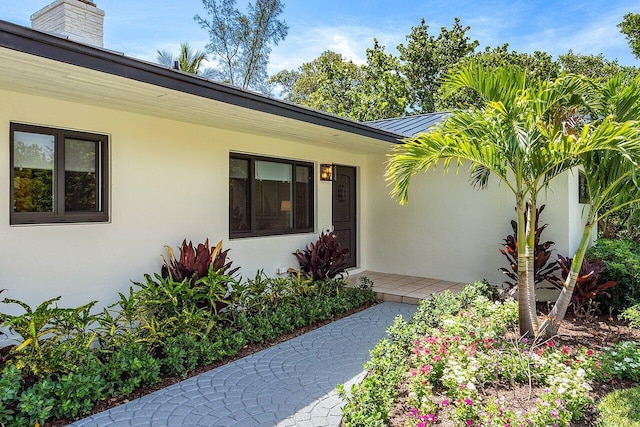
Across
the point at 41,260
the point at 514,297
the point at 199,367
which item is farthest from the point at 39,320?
the point at 514,297

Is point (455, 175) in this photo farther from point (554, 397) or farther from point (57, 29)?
point (57, 29)

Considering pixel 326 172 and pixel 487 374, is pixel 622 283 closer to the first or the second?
pixel 487 374

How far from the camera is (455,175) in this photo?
786 cm

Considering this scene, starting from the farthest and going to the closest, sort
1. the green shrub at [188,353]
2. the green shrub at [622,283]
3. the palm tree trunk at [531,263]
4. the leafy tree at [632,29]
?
the leafy tree at [632,29] < the green shrub at [622,283] < the palm tree trunk at [531,263] < the green shrub at [188,353]

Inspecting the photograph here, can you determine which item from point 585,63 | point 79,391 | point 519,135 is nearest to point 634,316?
point 519,135

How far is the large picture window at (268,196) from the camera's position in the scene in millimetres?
6387

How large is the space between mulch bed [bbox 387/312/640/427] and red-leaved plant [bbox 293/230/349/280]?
3.29 metres

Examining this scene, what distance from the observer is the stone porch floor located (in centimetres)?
680

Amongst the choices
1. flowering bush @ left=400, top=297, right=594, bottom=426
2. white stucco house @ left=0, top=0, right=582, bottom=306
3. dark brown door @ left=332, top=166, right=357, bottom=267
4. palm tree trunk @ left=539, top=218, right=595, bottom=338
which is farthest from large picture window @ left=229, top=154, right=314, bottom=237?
palm tree trunk @ left=539, top=218, right=595, bottom=338

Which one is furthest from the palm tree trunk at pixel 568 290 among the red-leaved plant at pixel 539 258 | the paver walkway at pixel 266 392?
the paver walkway at pixel 266 392

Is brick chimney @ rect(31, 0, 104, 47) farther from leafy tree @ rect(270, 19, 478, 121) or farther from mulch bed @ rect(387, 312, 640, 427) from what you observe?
leafy tree @ rect(270, 19, 478, 121)

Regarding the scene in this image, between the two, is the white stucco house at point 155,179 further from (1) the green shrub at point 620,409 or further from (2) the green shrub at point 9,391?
(1) the green shrub at point 620,409

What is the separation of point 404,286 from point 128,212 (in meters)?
4.72

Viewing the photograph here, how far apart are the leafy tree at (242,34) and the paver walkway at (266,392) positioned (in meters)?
20.7
